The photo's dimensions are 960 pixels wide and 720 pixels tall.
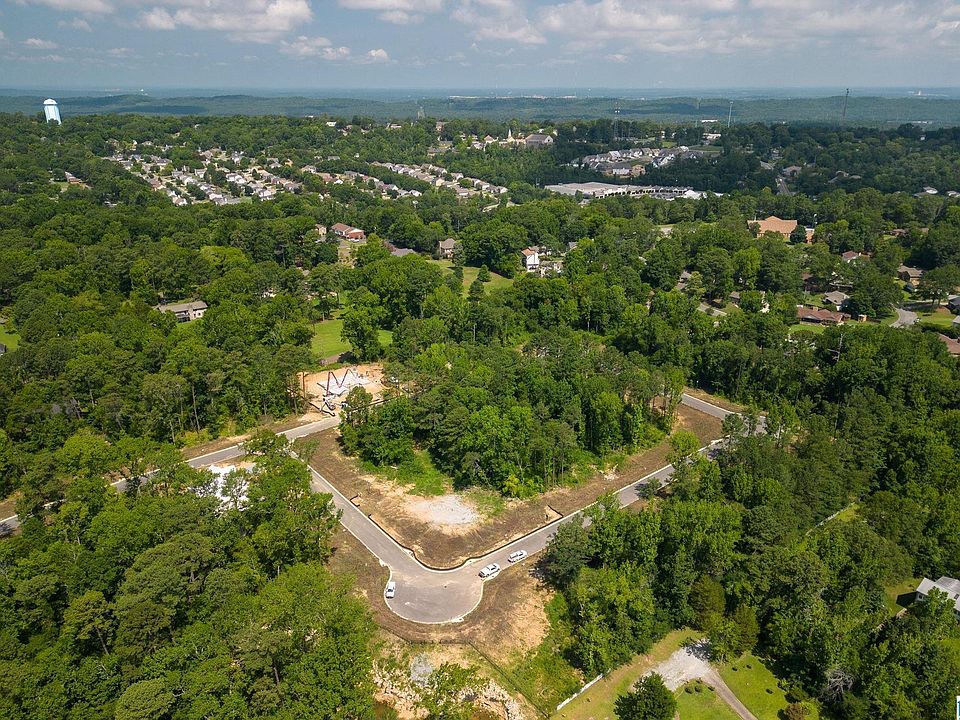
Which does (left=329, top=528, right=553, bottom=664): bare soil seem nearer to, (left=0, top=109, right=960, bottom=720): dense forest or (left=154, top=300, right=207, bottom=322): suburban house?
(left=0, top=109, right=960, bottom=720): dense forest

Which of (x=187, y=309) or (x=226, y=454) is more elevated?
(x=187, y=309)

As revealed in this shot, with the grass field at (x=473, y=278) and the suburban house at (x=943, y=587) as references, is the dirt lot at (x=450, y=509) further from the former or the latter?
the grass field at (x=473, y=278)

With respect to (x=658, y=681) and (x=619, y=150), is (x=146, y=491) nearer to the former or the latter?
(x=658, y=681)

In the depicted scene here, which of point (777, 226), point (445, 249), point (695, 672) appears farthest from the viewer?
point (777, 226)

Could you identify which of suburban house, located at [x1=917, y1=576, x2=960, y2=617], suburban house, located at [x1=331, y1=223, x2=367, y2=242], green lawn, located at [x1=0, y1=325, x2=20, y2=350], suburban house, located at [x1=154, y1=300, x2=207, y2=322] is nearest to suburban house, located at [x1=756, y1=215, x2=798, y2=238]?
suburban house, located at [x1=331, y1=223, x2=367, y2=242]

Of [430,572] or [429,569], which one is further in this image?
[429,569]

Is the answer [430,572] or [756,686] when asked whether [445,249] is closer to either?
[430,572]

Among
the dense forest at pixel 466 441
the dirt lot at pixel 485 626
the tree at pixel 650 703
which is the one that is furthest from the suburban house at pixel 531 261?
the tree at pixel 650 703

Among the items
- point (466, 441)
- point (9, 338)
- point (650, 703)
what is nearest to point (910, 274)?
point (466, 441)
